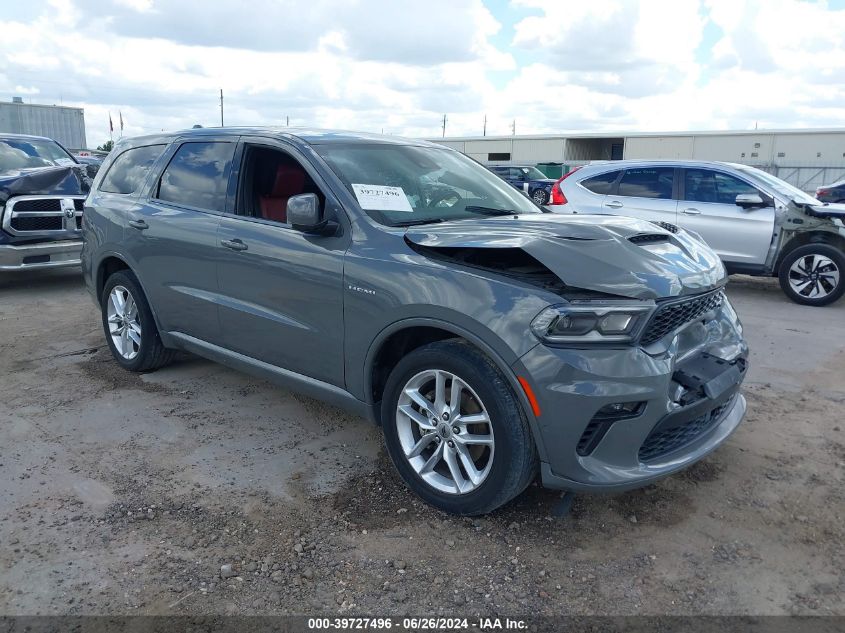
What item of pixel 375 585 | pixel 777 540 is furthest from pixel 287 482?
pixel 777 540

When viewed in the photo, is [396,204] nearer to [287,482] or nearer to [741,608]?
[287,482]

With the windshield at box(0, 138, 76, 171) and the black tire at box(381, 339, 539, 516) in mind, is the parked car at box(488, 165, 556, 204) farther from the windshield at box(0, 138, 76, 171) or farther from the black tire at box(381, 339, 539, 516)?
the black tire at box(381, 339, 539, 516)

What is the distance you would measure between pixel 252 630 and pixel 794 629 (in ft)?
6.48

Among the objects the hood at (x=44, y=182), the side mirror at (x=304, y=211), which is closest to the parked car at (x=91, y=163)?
the hood at (x=44, y=182)

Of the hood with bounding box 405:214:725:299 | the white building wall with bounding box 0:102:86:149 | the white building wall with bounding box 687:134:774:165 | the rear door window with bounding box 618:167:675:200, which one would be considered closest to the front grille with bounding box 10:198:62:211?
the hood with bounding box 405:214:725:299

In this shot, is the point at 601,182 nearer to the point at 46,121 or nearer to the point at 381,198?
the point at 381,198

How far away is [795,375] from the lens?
534 cm

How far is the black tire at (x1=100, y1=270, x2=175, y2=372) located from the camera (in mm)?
5012

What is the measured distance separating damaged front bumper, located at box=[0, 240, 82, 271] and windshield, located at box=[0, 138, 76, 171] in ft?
4.68

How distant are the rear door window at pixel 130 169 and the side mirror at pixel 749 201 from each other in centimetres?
657

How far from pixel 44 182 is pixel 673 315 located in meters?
8.26

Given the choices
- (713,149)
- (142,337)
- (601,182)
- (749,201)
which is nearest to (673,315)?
(142,337)

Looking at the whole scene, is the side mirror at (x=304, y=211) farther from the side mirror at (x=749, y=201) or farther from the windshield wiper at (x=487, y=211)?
the side mirror at (x=749, y=201)

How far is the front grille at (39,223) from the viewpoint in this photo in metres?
8.28
